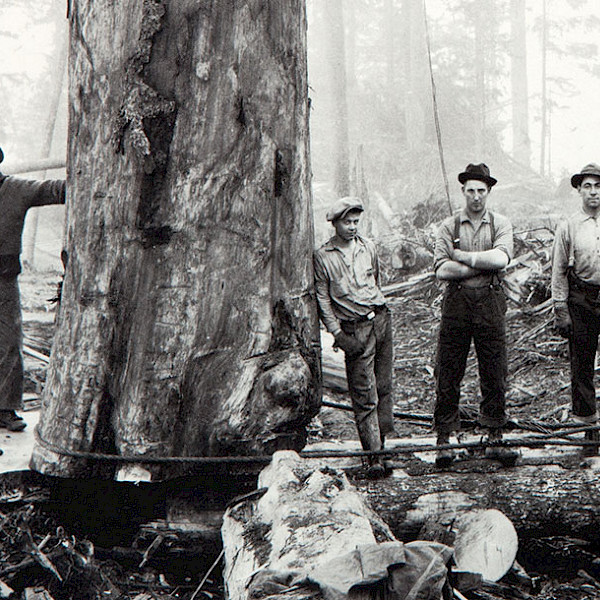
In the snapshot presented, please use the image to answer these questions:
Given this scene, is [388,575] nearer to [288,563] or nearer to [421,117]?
[288,563]

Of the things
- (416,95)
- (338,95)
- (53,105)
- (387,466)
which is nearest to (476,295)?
(387,466)

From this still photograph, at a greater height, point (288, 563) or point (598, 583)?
point (288, 563)

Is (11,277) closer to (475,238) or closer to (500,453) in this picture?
(475,238)

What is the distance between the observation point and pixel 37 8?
25.3m

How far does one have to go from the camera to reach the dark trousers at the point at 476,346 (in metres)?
5.16

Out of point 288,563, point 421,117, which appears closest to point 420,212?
point 421,117

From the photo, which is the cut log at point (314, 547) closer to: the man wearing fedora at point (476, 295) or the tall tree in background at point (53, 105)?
the man wearing fedora at point (476, 295)

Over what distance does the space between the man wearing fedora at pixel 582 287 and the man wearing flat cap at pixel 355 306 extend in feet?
5.00

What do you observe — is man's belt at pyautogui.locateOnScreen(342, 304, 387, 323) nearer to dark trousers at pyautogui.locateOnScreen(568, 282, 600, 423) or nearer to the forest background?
dark trousers at pyautogui.locateOnScreen(568, 282, 600, 423)

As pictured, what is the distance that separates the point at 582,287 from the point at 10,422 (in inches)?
176

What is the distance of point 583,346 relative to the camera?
5.55 meters

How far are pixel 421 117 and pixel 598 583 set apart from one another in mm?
22232

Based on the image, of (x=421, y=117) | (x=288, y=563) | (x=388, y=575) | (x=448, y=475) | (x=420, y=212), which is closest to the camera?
(x=388, y=575)

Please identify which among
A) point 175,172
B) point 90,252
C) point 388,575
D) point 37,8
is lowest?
point 388,575
